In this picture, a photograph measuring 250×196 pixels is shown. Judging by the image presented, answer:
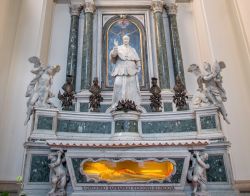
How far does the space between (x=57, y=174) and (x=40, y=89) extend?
1.75 meters

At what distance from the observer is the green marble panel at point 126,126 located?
509 centimetres

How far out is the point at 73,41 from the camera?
8711 millimetres

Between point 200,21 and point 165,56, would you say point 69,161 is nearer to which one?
point 165,56

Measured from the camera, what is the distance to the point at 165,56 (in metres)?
8.56

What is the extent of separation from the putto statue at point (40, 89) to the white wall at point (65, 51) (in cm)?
212

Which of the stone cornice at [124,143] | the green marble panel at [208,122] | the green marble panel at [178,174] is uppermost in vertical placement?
the green marble panel at [208,122]

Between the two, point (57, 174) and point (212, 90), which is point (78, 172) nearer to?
point (57, 174)

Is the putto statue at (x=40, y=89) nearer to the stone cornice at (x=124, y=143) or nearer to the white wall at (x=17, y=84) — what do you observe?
the stone cornice at (x=124, y=143)

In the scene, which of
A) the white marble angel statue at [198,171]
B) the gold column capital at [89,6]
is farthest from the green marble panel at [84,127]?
the gold column capital at [89,6]

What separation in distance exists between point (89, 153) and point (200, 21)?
6.26 m

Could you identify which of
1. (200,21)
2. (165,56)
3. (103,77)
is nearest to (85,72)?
(103,77)

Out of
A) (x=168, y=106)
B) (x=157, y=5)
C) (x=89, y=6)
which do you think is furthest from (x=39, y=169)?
(x=157, y=5)

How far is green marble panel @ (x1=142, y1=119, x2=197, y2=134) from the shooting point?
514cm

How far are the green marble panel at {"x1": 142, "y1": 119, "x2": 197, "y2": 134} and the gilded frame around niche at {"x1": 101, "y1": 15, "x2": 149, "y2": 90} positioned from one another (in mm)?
2982
